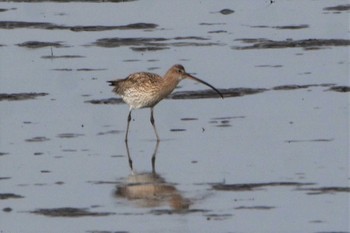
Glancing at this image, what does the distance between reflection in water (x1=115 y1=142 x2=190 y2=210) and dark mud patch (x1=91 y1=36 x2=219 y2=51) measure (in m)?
8.99

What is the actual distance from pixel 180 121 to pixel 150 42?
6524 mm

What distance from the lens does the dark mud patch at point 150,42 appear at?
85.6 feet

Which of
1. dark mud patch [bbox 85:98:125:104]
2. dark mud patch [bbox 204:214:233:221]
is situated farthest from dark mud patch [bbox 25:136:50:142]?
dark mud patch [bbox 204:214:233:221]

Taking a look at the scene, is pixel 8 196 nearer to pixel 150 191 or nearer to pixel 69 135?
pixel 150 191

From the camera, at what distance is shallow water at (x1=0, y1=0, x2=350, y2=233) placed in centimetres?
1526

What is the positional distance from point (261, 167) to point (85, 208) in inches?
97.0

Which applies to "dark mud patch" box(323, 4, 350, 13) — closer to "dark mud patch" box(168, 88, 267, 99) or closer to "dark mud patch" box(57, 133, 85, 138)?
"dark mud patch" box(168, 88, 267, 99)

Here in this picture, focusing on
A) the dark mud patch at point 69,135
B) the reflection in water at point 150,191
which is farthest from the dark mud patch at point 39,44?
→ the reflection in water at point 150,191

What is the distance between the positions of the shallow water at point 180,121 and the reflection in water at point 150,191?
21mm

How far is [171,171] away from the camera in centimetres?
1712

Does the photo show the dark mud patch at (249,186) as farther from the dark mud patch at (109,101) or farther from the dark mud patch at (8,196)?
the dark mud patch at (109,101)

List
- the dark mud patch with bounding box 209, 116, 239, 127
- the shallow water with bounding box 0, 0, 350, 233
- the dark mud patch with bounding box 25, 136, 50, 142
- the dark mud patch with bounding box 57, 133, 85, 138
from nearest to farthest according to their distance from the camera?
1. the shallow water with bounding box 0, 0, 350, 233
2. the dark mud patch with bounding box 25, 136, 50, 142
3. the dark mud patch with bounding box 57, 133, 85, 138
4. the dark mud patch with bounding box 209, 116, 239, 127

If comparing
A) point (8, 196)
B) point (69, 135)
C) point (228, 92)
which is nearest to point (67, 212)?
point (8, 196)

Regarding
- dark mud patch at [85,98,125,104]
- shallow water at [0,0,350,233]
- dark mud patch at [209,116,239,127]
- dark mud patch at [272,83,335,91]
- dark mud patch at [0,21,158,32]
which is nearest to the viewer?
shallow water at [0,0,350,233]
